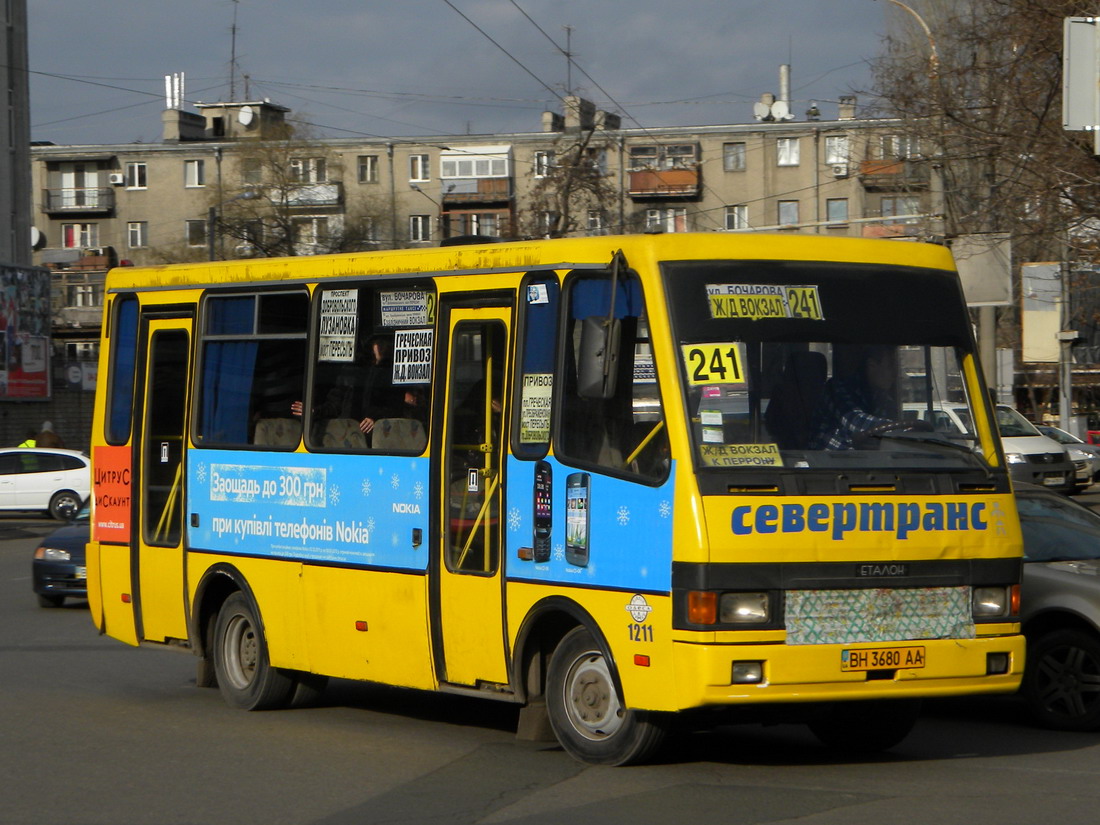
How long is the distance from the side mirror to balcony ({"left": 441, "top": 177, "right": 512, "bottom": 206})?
230ft

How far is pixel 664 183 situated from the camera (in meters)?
76.4

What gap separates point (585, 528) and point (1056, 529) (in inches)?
143

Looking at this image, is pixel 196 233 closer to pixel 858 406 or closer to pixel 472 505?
pixel 472 505

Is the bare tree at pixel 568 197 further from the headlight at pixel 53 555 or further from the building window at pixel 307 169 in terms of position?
the headlight at pixel 53 555

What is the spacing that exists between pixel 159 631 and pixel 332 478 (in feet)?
7.62

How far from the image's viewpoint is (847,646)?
7809mm

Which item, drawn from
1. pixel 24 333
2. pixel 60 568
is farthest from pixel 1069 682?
pixel 24 333

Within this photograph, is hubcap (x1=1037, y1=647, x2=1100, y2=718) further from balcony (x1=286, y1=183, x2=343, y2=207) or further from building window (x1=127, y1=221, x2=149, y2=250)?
building window (x1=127, y1=221, x2=149, y2=250)

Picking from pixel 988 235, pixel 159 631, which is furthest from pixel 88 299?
pixel 159 631

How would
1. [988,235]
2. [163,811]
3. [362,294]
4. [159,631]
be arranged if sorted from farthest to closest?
[988,235], [159,631], [362,294], [163,811]

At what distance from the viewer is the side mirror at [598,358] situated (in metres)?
7.90

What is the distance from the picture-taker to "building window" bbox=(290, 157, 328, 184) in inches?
2645

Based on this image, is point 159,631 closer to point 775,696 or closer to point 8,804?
point 8,804

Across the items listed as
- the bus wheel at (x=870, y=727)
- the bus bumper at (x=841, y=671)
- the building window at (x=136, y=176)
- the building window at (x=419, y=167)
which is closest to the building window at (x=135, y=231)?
the building window at (x=136, y=176)
